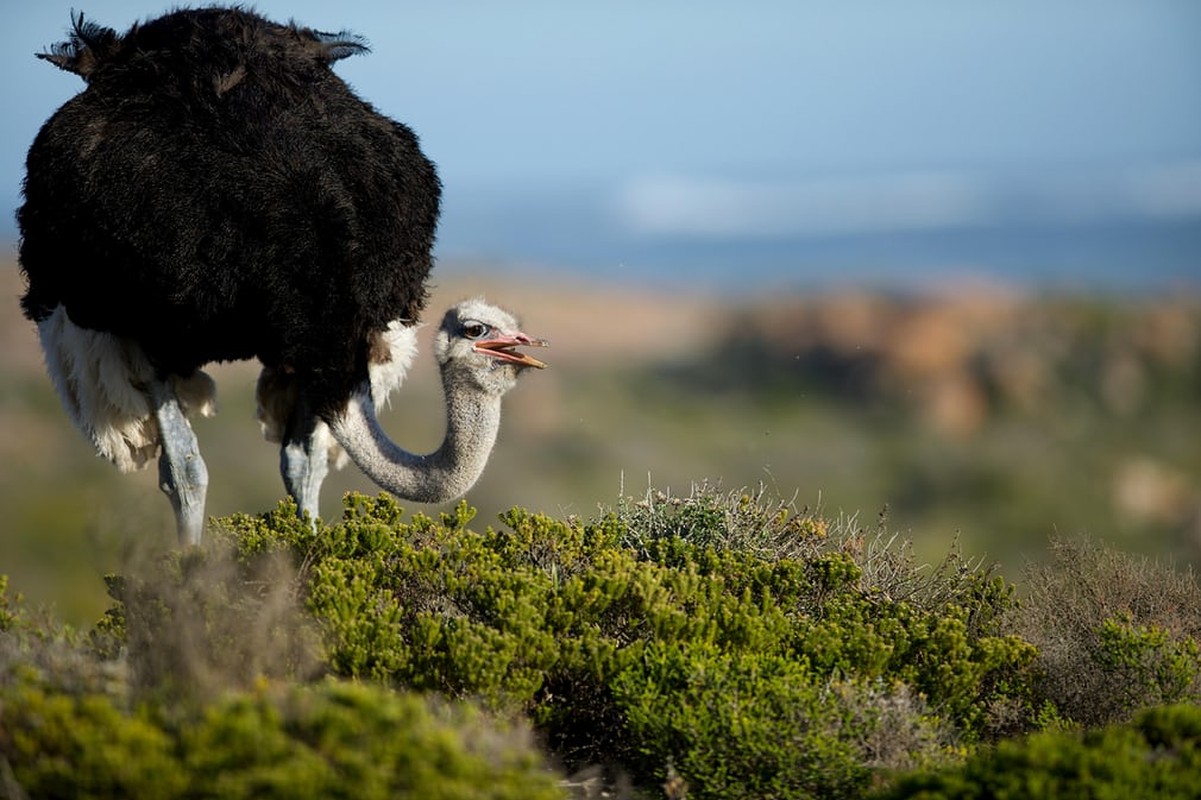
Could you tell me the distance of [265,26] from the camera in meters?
7.59

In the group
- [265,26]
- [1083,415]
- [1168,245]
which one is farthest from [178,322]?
[1168,245]

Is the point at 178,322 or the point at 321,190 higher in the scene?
the point at 321,190

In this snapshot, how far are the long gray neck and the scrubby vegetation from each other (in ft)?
0.48

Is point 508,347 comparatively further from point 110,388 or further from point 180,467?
point 110,388

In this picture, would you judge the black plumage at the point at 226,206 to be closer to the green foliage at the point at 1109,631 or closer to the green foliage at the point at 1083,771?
the green foliage at the point at 1109,631

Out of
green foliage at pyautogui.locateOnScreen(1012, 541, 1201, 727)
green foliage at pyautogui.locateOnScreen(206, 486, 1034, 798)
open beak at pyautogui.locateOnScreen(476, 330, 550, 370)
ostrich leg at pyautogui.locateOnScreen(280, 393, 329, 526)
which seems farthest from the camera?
ostrich leg at pyautogui.locateOnScreen(280, 393, 329, 526)

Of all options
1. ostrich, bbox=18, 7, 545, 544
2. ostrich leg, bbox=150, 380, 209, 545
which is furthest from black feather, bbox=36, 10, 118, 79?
ostrich leg, bbox=150, 380, 209, 545

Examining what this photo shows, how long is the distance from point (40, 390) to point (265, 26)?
26605 mm

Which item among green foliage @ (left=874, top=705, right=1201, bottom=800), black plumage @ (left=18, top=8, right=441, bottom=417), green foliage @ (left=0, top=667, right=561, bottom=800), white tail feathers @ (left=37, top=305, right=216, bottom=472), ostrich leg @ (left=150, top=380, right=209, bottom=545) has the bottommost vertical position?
green foliage @ (left=874, top=705, right=1201, bottom=800)

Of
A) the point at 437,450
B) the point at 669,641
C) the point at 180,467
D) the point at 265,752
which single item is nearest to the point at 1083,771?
the point at 669,641

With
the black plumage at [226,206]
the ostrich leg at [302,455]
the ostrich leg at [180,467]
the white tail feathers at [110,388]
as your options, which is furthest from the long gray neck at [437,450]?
the white tail feathers at [110,388]

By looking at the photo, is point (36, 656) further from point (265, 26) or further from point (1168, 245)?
point (1168, 245)

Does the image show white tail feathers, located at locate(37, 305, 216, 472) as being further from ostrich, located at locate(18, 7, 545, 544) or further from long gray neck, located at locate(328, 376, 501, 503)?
long gray neck, located at locate(328, 376, 501, 503)

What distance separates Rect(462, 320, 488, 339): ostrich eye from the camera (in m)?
6.95
